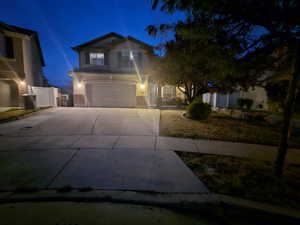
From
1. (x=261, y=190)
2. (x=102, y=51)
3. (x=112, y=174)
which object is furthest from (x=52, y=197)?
(x=102, y=51)

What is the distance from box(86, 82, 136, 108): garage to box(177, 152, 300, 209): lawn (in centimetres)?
1035

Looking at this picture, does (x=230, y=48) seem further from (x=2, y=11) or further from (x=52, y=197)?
(x=2, y=11)

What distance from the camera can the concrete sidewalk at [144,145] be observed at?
3936 mm

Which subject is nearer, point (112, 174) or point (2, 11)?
point (112, 174)

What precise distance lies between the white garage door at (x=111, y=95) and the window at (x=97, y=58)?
9.61 ft

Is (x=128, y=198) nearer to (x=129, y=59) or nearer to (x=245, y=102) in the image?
(x=245, y=102)

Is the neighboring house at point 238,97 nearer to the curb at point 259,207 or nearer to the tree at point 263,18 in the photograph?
the tree at point 263,18

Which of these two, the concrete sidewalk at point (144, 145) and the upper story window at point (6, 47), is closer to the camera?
the concrete sidewalk at point (144, 145)

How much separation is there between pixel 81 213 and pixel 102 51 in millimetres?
14610

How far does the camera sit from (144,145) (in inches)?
168

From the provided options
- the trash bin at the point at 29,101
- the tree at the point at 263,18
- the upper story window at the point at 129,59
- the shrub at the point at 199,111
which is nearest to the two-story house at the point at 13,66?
the trash bin at the point at 29,101

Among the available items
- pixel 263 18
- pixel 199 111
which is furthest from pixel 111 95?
pixel 263 18

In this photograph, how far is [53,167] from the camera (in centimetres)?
292

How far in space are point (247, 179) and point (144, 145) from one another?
2.57m
